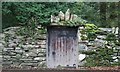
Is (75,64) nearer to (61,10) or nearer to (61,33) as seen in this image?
(61,33)

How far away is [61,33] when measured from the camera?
5789mm

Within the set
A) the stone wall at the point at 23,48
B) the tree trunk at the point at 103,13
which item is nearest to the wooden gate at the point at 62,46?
the stone wall at the point at 23,48

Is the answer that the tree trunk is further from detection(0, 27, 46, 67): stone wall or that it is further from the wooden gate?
detection(0, 27, 46, 67): stone wall

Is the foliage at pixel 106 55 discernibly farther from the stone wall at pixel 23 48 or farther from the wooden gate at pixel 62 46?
the wooden gate at pixel 62 46

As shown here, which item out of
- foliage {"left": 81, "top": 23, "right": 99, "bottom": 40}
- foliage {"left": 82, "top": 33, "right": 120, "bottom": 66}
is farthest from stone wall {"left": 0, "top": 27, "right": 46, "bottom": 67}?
foliage {"left": 82, "top": 33, "right": 120, "bottom": 66}

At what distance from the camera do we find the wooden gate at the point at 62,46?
5.74m

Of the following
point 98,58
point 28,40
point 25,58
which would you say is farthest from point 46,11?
point 98,58

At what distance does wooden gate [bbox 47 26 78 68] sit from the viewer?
5742 millimetres

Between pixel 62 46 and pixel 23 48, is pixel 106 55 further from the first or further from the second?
pixel 23 48

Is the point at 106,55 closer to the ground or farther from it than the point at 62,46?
closer to the ground

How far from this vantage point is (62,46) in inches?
229

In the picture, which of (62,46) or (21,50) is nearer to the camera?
(21,50)

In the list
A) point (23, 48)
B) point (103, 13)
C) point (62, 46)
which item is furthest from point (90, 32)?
point (23, 48)

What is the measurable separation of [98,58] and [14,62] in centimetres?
171
